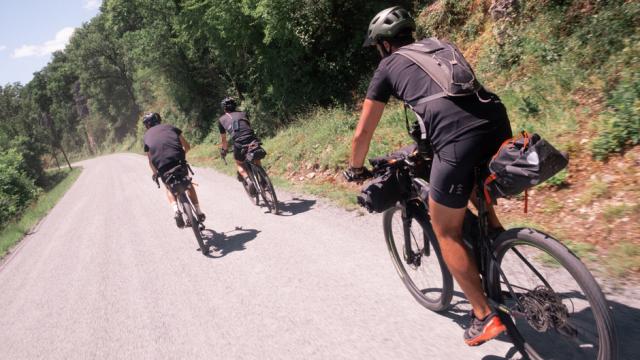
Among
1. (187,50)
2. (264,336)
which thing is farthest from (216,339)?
(187,50)

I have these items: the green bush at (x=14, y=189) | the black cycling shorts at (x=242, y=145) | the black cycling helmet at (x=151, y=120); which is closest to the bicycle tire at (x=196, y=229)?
the black cycling helmet at (x=151, y=120)

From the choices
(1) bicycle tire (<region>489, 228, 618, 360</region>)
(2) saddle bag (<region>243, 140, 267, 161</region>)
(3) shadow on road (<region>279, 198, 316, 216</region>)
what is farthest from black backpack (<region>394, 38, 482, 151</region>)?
(2) saddle bag (<region>243, 140, 267, 161</region>)

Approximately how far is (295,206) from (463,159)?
211 inches

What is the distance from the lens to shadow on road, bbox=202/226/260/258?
6.02 metres

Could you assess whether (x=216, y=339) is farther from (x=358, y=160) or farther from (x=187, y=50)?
(x=187, y=50)

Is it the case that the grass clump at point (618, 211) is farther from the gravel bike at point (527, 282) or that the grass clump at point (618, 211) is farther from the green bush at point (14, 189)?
the green bush at point (14, 189)

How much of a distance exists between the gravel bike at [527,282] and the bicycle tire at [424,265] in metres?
0.01

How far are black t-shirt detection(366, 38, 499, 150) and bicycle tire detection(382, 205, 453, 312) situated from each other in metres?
0.91

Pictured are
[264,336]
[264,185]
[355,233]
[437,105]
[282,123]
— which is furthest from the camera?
[282,123]

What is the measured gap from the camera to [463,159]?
239 cm

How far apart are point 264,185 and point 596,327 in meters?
6.06

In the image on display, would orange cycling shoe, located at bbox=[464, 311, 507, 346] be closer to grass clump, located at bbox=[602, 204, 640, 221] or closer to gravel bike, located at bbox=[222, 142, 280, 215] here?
grass clump, located at bbox=[602, 204, 640, 221]

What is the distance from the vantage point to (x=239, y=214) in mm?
7875

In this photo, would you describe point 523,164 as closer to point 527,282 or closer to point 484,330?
point 527,282
